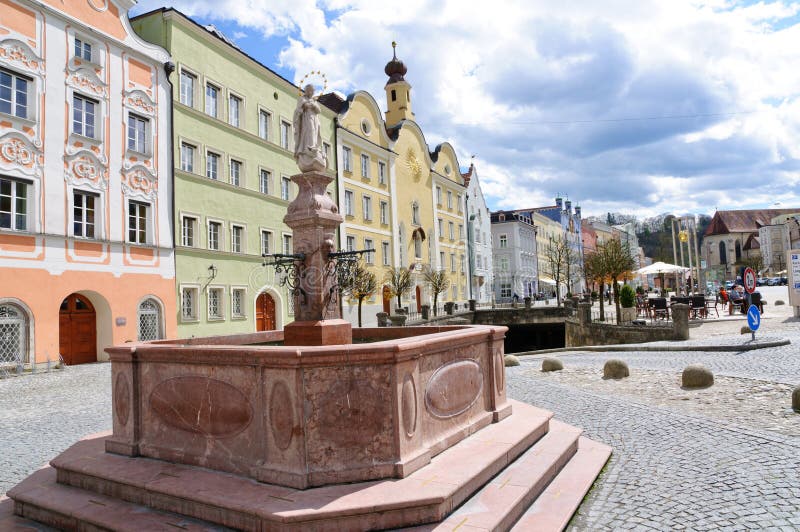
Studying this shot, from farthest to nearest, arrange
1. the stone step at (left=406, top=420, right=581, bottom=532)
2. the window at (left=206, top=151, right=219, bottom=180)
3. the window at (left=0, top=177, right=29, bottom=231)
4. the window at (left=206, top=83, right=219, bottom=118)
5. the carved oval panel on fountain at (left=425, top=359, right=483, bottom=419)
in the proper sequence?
the window at (left=206, top=83, right=219, bottom=118)
the window at (left=206, top=151, right=219, bottom=180)
the window at (left=0, top=177, right=29, bottom=231)
the carved oval panel on fountain at (left=425, top=359, right=483, bottom=419)
the stone step at (left=406, top=420, right=581, bottom=532)

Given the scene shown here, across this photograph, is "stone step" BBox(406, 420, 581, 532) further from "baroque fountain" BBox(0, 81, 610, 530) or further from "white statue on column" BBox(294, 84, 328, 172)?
"white statue on column" BBox(294, 84, 328, 172)

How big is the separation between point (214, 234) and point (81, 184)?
21.1ft

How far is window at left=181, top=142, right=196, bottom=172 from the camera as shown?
22438mm

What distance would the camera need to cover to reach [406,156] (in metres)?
41.4

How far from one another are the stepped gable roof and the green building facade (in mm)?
108043

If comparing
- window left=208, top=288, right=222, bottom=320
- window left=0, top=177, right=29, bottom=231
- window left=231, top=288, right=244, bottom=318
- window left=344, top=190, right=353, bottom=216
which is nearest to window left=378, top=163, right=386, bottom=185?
window left=344, top=190, right=353, bottom=216

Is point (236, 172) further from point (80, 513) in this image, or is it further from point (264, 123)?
point (80, 513)

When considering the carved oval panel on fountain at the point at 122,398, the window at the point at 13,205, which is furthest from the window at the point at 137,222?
the carved oval panel on fountain at the point at 122,398

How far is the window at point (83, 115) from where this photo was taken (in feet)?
59.7

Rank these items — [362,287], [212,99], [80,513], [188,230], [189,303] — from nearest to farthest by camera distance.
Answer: [80,513] < [189,303] < [188,230] < [212,99] < [362,287]

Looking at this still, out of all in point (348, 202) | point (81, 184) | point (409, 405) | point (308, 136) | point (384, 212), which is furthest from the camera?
point (384, 212)

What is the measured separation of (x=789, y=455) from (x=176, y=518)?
585cm

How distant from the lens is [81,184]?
18.1 metres

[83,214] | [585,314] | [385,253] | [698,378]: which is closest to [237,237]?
[83,214]
